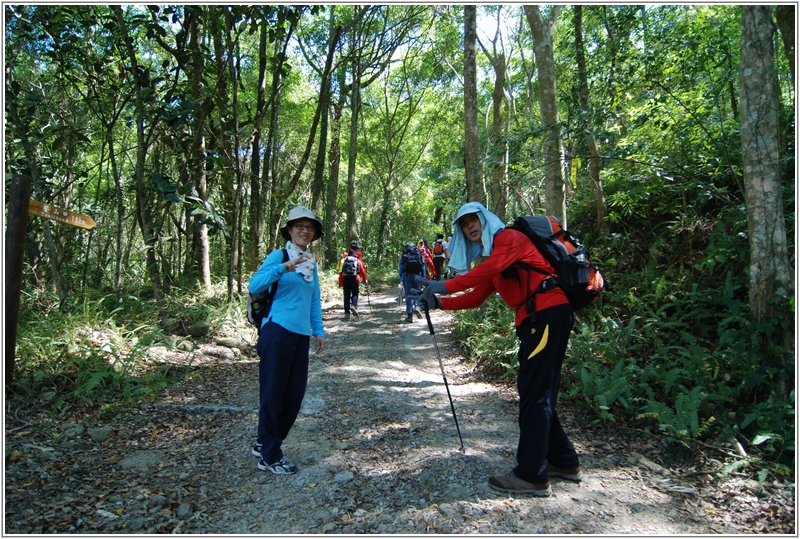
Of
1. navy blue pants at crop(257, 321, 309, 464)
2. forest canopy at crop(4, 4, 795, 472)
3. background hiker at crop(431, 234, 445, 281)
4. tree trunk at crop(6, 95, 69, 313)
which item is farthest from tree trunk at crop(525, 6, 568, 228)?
Result: background hiker at crop(431, 234, 445, 281)

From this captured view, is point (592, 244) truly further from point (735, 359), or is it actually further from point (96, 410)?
point (96, 410)

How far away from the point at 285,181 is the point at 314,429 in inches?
914

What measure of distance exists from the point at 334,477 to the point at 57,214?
9.89 feet

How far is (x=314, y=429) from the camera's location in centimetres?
501

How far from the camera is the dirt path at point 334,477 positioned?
3.25 meters

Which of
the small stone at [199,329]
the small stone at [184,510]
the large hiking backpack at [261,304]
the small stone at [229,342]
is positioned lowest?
the small stone at [184,510]

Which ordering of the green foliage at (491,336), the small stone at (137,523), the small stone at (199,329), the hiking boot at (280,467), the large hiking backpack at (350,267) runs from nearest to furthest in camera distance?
the small stone at (137,523) → the hiking boot at (280,467) → the green foliage at (491,336) → the small stone at (199,329) → the large hiking backpack at (350,267)

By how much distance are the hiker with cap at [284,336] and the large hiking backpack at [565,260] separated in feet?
5.70

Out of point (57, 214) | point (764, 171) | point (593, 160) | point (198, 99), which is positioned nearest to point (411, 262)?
point (593, 160)

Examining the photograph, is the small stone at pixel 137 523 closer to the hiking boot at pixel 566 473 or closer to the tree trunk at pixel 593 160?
the hiking boot at pixel 566 473

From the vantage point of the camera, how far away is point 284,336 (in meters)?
Answer: 3.85

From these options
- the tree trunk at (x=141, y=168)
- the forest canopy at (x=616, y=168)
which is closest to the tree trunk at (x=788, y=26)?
the forest canopy at (x=616, y=168)

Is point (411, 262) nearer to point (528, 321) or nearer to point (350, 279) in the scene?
point (350, 279)

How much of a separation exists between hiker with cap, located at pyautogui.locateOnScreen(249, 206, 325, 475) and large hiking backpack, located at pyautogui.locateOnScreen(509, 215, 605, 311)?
174 cm
